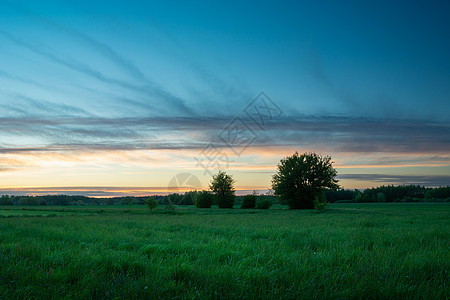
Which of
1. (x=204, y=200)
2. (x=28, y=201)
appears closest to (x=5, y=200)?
(x=28, y=201)

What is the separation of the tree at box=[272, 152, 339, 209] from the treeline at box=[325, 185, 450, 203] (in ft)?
260

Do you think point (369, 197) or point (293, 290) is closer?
point (293, 290)

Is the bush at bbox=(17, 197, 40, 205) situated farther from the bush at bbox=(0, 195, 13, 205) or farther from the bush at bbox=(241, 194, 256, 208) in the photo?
the bush at bbox=(241, 194, 256, 208)

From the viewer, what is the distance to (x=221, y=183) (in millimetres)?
74375

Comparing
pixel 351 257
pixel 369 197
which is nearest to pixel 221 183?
pixel 351 257

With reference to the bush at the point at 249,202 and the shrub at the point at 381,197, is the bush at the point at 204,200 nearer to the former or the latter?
the bush at the point at 249,202

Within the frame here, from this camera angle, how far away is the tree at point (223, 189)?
7256cm

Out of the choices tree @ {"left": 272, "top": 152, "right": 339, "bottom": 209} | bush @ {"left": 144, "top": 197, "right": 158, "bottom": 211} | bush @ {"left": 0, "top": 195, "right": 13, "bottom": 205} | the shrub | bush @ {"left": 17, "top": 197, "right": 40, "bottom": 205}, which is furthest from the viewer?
the shrub

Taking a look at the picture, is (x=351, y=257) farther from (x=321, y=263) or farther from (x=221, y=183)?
(x=221, y=183)

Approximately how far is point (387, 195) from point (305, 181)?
9485 cm

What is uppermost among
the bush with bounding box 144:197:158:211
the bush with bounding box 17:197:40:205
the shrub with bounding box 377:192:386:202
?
the bush with bounding box 144:197:158:211

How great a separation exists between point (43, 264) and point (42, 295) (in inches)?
78.3

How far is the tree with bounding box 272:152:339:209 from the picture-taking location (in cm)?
5103

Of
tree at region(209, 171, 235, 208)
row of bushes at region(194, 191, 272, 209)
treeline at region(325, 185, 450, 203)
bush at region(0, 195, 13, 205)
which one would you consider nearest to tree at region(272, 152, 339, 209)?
row of bushes at region(194, 191, 272, 209)
